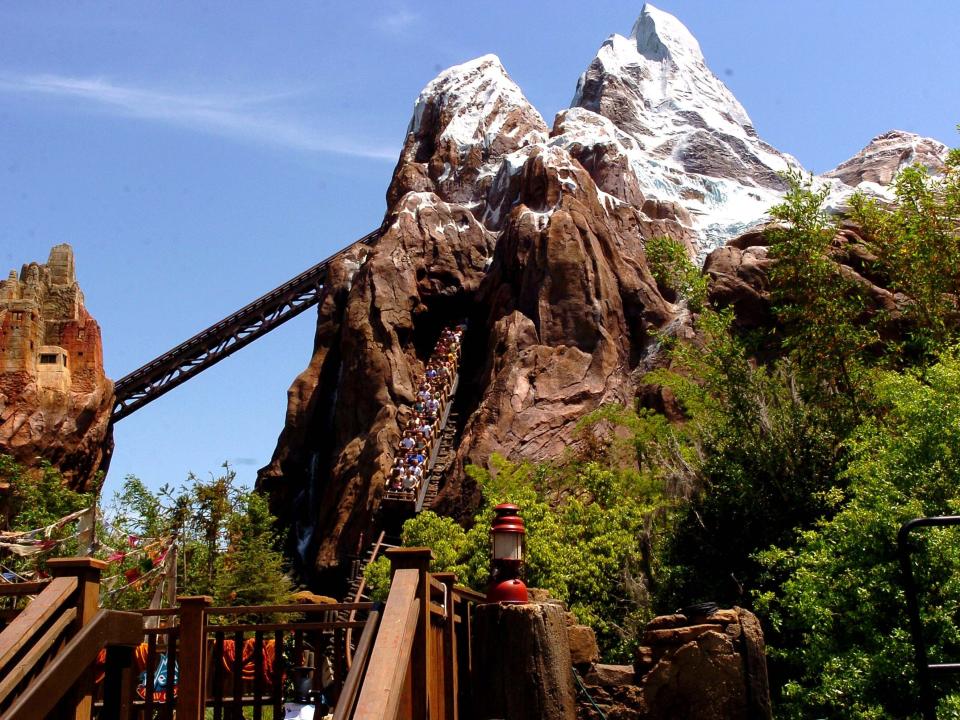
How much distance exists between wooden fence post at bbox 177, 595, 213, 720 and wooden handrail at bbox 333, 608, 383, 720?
153cm

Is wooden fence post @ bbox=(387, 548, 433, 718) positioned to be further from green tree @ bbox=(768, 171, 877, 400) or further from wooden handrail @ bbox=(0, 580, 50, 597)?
green tree @ bbox=(768, 171, 877, 400)

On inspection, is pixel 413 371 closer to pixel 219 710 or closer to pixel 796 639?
pixel 796 639

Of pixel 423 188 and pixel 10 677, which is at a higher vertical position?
pixel 423 188

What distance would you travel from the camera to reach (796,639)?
37.6 feet

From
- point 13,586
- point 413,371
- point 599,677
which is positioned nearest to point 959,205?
point 599,677

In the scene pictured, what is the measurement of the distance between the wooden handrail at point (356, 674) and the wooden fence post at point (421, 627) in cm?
25

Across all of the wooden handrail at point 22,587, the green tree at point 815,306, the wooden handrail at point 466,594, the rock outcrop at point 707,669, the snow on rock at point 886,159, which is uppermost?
the snow on rock at point 886,159

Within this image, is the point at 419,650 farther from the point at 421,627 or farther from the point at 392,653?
the point at 392,653

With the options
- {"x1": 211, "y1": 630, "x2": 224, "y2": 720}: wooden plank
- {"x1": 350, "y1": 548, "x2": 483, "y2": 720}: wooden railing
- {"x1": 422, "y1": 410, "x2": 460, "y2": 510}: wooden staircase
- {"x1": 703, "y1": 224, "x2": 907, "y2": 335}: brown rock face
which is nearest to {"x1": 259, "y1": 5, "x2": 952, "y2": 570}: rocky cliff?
{"x1": 703, "y1": 224, "x2": 907, "y2": 335}: brown rock face

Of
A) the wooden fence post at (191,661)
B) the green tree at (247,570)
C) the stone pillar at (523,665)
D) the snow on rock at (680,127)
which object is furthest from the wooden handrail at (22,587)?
the snow on rock at (680,127)

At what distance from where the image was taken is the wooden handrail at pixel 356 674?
4.39 metres

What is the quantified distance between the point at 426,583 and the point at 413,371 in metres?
27.0

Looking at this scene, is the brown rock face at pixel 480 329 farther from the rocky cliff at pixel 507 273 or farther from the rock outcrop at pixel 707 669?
the rock outcrop at pixel 707 669

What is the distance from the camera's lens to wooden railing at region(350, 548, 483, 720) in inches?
172
